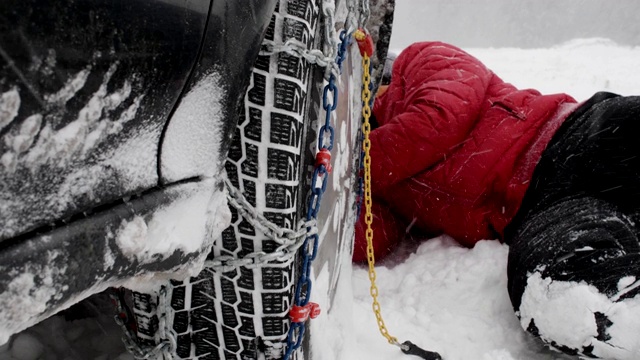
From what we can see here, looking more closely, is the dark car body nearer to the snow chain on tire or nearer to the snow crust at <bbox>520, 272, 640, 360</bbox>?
the snow chain on tire

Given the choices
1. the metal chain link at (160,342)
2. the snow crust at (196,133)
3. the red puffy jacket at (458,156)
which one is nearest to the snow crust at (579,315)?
the red puffy jacket at (458,156)

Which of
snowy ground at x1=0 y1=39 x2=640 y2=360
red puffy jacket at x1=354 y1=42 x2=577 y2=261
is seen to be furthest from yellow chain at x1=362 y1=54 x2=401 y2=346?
red puffy jacket at x1=354 y1=42 x2=577 y2=261

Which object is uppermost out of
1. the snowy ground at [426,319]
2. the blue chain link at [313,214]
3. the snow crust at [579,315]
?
the blue chain link at [313,214]

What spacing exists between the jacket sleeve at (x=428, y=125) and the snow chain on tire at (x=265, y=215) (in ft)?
4.12

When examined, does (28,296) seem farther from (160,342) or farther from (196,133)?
(160,342)

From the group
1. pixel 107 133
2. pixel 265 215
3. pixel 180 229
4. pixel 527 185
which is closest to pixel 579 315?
pixel 527 185

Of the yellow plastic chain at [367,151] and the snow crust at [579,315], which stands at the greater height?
the yellow plastic chain at [367,151]

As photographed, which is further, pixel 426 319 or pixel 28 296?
pixel 426 319

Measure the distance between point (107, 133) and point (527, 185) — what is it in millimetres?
1774

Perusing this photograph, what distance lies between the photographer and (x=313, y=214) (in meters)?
0.94

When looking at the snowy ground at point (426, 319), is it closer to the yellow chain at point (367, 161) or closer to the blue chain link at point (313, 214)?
the yellow chain at point (367, 161)

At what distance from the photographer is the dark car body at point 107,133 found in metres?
0.44

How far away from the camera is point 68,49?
1.46 feet

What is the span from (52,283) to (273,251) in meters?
0.43
